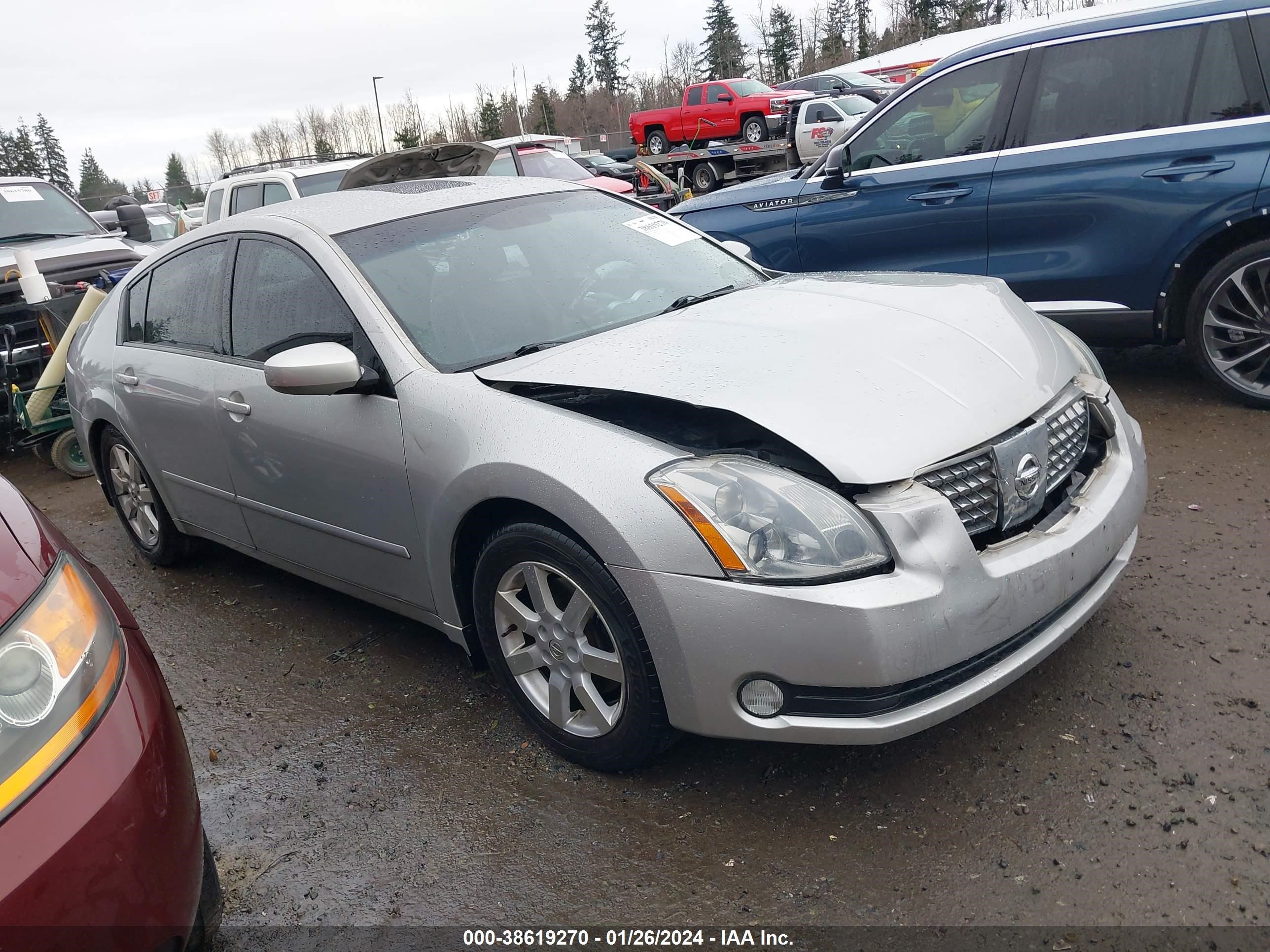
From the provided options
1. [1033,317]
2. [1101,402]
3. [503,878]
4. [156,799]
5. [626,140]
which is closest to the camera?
[156,799]

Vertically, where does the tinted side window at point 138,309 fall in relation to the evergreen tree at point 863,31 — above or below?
below

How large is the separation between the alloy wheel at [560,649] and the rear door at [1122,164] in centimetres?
366

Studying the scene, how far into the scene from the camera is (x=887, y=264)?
5.87 m

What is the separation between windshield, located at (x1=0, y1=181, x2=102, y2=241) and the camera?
8.90 m

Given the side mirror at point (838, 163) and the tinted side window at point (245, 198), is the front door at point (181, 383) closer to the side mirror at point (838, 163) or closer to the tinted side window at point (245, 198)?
the side mirror at point (838, 163)

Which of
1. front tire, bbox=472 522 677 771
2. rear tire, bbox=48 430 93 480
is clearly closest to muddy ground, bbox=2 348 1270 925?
front tire, bbox=472 522 677 771

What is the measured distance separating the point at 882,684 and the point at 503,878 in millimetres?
1036

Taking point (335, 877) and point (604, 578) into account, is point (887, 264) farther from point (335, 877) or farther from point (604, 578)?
point (335, 877)

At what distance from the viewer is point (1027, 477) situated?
101 inches

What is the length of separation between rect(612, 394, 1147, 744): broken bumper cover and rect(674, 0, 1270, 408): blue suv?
3.05 metres

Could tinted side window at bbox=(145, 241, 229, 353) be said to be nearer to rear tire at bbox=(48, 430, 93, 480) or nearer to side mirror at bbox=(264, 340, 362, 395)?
side mirror at bbox=(264, 340, 362, 395)

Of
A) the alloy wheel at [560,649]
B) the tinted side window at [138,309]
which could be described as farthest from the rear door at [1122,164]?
the tinted side window at [138,309]

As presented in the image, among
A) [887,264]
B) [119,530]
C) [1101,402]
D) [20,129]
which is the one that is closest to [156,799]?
[1101,402]

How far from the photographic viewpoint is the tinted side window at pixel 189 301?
3887 millimetres
